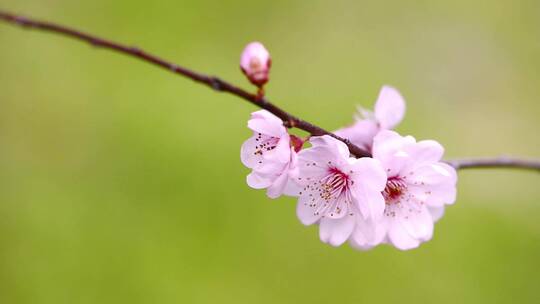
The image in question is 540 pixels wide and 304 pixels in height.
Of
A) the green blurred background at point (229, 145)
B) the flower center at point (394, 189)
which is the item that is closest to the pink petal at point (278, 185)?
the flower center at point (394, 189)

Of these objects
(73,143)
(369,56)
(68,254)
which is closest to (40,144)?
(73,143)

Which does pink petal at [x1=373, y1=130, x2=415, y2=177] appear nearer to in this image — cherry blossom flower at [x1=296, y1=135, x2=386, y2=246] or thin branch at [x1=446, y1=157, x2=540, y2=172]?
cherry blossom flower at [x1=296, y1=135, x2=386, y2=246]

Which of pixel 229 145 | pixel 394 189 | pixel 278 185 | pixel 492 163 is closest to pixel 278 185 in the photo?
pixel 278 185

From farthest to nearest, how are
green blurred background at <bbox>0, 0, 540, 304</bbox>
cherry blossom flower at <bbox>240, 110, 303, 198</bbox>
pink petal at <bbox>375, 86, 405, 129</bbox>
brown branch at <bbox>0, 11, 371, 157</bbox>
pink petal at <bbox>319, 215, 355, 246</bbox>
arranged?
green blurred background at <bbox>0, 0, 540, 304</bbox>
pink petal at <bbox>375, 86, 405, 129</bbox>
pink petal at <bbox>319, 215, 355, 246</bbox>
cherry blossom flower at <bbox>240, 110, 303, 198</bbox>
brown branch at <bbox>0, 11, 371, 157</bbox>

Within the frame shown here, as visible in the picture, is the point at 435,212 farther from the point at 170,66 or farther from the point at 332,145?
the point at 170,66

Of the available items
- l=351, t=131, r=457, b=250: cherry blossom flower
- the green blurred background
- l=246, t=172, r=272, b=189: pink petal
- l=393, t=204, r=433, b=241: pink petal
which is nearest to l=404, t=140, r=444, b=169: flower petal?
l=351, t=131, r=457, b=250: cherry blossom flower

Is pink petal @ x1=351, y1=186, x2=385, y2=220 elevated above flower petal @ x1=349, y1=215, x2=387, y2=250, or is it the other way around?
pink petal @ x1=351, y1=186, x2=385, y2=220
